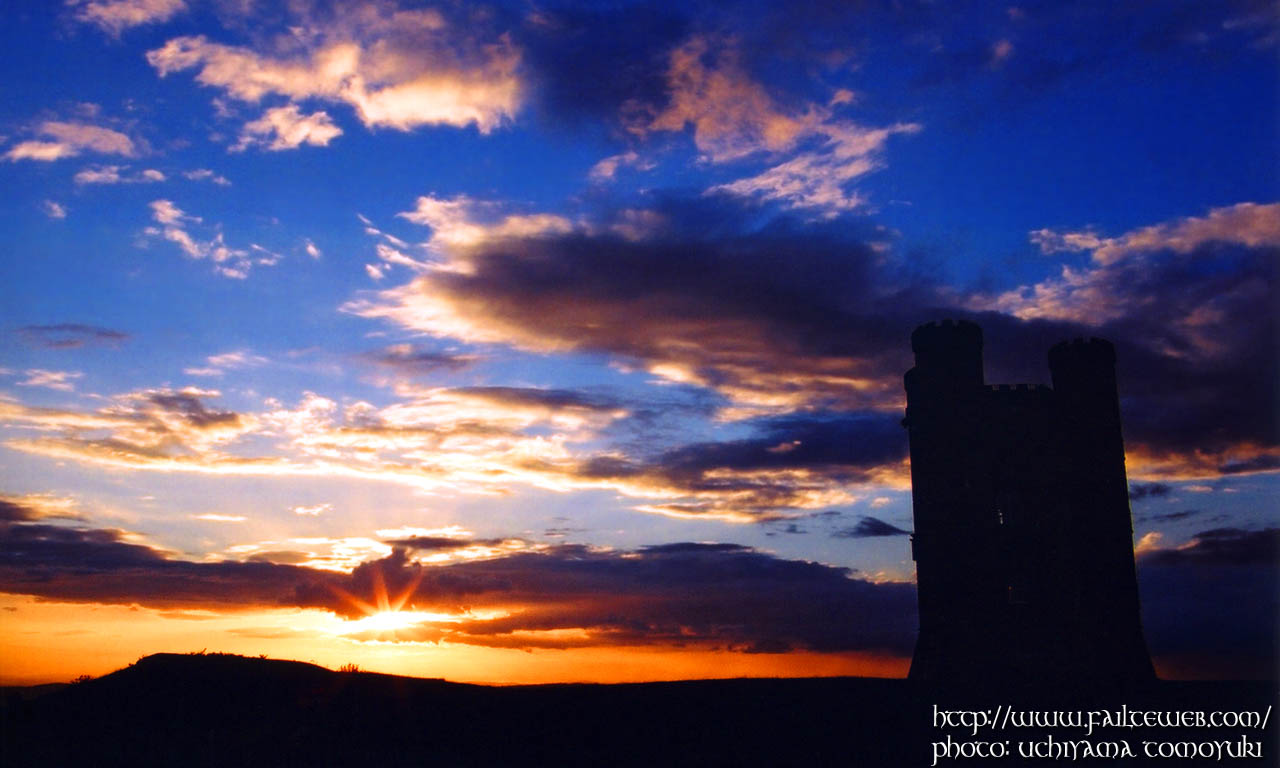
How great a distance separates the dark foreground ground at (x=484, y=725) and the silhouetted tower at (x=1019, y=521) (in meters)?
8.42

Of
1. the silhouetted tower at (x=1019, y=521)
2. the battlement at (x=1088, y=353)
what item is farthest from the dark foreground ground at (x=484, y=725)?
the battlement at (x=1088, y=353)

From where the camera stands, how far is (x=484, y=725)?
1081 inches

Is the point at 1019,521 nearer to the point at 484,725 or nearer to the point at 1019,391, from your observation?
the point at 1019,391

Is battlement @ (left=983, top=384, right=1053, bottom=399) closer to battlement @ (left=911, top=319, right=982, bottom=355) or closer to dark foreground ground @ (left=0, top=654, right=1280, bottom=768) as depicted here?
battlement @ (left=911, top=319, right=982, bottom=355)

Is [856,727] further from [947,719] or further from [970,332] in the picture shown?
[970,332]

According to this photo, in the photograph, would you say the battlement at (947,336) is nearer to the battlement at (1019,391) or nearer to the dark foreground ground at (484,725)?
the battlement at (1019,391)

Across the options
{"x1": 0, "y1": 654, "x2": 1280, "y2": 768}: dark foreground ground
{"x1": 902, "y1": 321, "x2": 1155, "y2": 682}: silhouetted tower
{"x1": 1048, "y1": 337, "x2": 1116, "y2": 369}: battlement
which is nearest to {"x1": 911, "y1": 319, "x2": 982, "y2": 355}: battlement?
{"x1": 902, "y1": 321, "x2": 1155, "y2": 682}: silhouetted tower

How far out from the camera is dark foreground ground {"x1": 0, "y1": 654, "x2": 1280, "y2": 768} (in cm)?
2494

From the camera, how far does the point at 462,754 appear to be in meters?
25.5

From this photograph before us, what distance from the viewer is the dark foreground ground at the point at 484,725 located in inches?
982

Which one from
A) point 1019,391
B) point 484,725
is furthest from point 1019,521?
point 484,725

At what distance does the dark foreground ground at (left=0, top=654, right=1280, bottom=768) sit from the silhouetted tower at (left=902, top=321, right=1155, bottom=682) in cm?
842

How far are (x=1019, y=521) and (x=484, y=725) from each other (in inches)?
1014

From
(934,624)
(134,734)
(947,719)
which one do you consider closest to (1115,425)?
(934,624)
